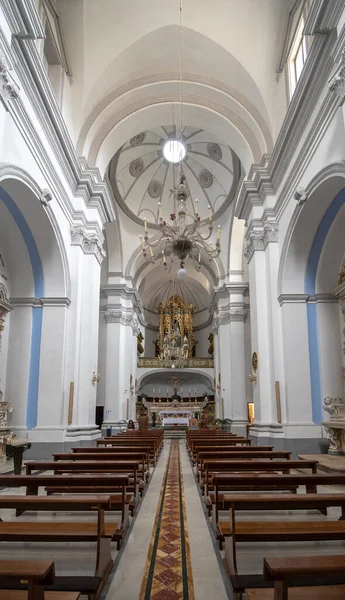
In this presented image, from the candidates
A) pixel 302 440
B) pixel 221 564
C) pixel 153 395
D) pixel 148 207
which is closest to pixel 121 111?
pixel 148 207

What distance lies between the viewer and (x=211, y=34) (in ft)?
34.1

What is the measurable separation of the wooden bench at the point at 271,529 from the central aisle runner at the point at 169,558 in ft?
1.09

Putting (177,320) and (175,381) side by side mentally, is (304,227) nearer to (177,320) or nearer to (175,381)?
(175,381)

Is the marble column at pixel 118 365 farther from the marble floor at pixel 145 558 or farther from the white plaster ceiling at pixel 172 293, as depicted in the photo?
the marble floor at pixel 145 558

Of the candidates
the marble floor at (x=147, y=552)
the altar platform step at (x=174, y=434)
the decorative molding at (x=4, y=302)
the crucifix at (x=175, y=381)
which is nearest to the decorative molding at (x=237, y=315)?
the altar platform step at (x=174, y=434)

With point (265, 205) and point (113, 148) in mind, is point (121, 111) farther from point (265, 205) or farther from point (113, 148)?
point (265, 205)

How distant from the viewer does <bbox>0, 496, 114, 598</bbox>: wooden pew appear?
2.44 metres

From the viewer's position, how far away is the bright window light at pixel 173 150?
16.9m

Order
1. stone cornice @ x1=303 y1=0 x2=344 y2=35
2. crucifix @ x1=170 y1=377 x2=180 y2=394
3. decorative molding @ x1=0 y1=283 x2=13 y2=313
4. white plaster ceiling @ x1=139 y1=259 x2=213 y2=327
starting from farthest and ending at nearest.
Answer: white plaster ceiling @ x1=139 y1=259 x2=213 y2=327, crucifix @ x1=170 y1=377 x2=180 y2=394, decorative molding @ x1=0 y1=283 x2=13 y2=313, stone cornice @ x1=303 y1=0 x2=344 y2=35

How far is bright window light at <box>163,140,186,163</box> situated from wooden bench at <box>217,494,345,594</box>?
15.5 m

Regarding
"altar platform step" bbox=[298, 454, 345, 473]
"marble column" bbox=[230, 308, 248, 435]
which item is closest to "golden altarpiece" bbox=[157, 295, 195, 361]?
"marble column" bbox=[230, 308, 248, 435]

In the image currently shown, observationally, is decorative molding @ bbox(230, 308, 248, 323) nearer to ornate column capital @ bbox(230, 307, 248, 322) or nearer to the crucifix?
ornate column capital @ bbox(230, 307, 248, 322)

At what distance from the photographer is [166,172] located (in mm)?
18312

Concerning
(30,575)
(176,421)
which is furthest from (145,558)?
(176,421)
